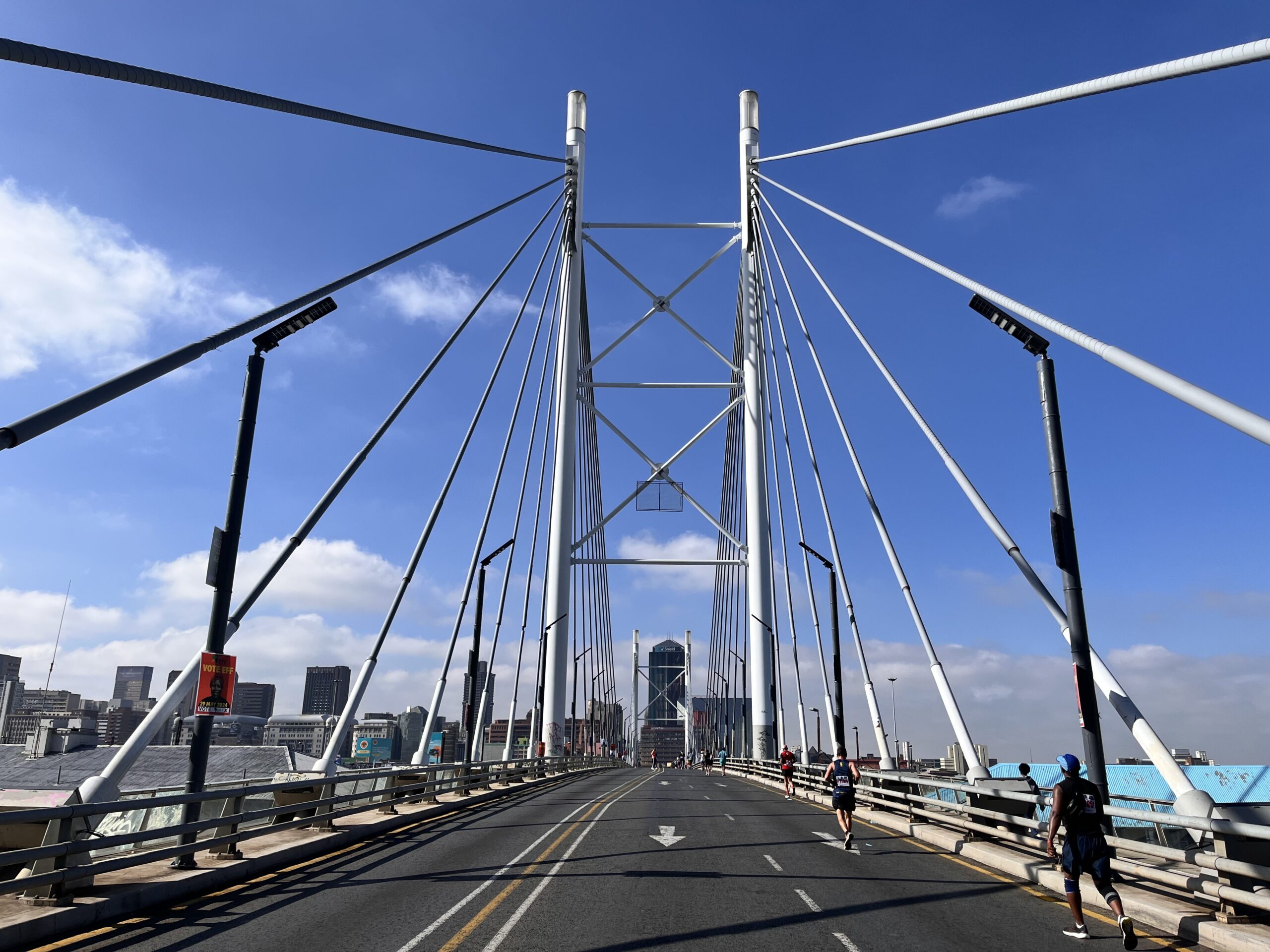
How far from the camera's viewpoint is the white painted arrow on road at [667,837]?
15.7 meters

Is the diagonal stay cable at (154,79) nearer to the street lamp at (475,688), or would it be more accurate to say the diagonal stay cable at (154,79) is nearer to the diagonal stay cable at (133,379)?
the diagonal stay cable at (133,379)

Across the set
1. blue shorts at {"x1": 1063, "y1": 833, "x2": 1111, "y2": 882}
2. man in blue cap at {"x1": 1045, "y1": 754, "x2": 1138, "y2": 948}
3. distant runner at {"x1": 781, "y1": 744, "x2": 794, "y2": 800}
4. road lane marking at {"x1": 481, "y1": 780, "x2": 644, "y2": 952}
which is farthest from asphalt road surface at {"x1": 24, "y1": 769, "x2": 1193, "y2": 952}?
distant runner at {"x1": 781, "y1": 744, "x2": 794, "y2": 800}

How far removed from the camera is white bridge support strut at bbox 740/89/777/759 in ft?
126

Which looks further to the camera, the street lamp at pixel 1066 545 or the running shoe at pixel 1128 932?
the street lamp at pixel 1066 545

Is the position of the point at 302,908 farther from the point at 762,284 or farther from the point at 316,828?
the point at 762,284

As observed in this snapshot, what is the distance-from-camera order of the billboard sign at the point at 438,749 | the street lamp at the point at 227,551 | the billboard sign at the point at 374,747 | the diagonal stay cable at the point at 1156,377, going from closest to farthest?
the diagonal stay cable at the point at 1156,377 → the street lamp at the point at 227,551 → the billboard sign at the point at 438,749 → the billboard sign at the point at 374,747

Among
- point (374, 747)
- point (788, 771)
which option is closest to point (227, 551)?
point (788, 771)

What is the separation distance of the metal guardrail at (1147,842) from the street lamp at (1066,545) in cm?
103

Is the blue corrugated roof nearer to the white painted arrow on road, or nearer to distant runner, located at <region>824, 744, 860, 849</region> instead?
distant runner, located at <region>824, 744, 860, 849</region>

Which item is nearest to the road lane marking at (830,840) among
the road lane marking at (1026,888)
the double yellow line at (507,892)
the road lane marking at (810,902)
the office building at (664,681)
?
the road lane marking at (1026,888)

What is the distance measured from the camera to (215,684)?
39.6 feet

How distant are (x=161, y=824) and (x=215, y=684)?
9.88 m

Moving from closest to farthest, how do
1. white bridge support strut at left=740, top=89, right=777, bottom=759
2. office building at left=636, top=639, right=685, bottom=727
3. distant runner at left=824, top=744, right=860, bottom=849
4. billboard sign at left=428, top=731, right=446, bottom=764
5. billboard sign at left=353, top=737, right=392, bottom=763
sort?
distant runner at left=824, top=744, right=860, bottom=849
billboard sign at left=428, top=731, right=446, bottom=764
white bridge support strut at left=740, top=89, right=777, bottom=759
billboard sign at left=353, top=737, right=392, bottom=763
office building at left=636, top=639, right=685, bottom=727

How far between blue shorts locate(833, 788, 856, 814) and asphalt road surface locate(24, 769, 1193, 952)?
2.27 ft
